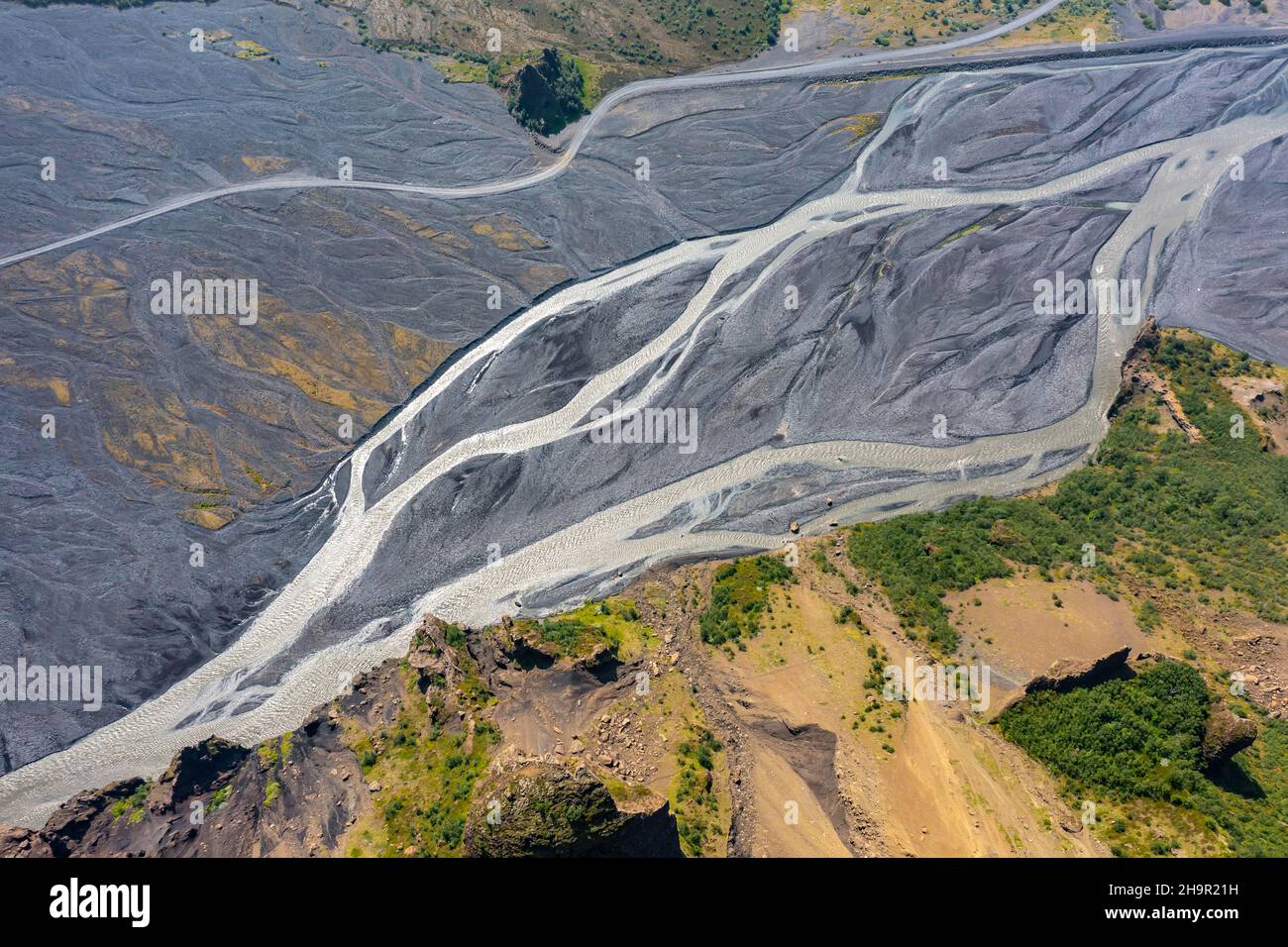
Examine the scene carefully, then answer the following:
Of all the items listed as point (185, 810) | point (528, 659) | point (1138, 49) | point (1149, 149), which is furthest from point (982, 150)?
point (185, 810)

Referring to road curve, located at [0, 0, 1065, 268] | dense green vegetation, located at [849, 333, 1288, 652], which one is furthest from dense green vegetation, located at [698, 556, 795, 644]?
road curve, located at [0, 0, 1065, 268]

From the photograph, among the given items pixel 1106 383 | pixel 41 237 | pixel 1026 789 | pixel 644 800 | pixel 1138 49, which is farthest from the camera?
pixel 1138 49

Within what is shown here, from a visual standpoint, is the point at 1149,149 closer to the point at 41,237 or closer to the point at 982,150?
the point at 982,150

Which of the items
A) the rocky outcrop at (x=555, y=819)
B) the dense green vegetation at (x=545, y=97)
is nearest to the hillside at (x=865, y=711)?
the rocky outcrop at (x=555, y=819)

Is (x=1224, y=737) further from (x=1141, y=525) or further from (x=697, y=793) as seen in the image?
(x=697, y=793)

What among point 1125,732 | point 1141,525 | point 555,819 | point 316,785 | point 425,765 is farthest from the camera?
point 1141,525

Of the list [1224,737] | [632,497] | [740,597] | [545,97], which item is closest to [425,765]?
[740,597]
